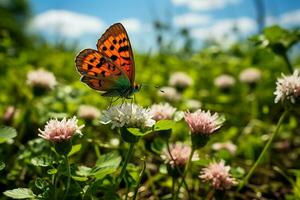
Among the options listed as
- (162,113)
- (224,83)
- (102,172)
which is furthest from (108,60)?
(224,83)

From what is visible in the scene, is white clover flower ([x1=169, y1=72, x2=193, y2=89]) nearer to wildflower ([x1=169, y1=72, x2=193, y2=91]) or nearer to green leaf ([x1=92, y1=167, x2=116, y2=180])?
wildflower ([x1=169, y1=72, x2=193, y2=91])

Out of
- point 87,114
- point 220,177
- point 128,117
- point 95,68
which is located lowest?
point 220,177

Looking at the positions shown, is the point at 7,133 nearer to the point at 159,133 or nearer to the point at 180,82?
the point at 159,133

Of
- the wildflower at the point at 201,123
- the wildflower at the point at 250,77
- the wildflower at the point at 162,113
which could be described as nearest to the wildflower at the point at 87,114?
the wildflower at the point at 162,113

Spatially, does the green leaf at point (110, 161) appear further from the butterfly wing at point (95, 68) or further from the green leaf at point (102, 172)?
the butterfly wing at point (95, 68)

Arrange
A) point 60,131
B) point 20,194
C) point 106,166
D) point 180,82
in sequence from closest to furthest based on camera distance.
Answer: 1. point 20,194
2. point 60,131
3. point 106,166
4. point 180,82

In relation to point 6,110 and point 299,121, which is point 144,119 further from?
point 299,121
